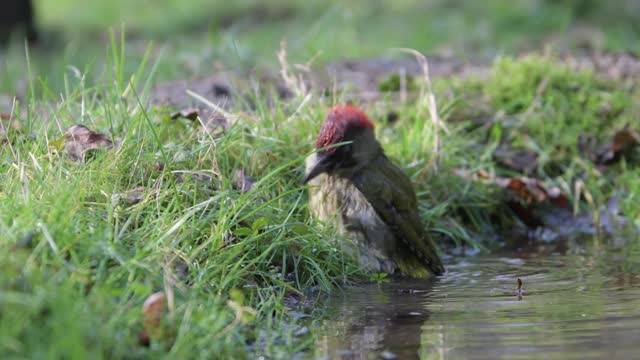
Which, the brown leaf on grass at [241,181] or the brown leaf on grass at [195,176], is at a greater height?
the brown leaf on grass at [195,176]

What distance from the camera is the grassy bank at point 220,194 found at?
11.5 feet

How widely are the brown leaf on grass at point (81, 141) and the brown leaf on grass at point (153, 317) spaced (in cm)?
155

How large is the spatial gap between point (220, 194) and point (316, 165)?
0.93m

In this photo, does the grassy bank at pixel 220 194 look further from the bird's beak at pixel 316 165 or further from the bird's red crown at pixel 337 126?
the bird's red crown at pixel 337 126

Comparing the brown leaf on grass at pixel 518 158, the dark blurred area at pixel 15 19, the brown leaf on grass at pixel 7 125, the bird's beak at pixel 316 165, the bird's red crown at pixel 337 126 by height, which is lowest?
the brown leaf on grass at pixel 518 158

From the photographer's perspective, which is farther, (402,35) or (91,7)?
(91,7)

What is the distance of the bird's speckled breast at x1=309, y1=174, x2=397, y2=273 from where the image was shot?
220 inches

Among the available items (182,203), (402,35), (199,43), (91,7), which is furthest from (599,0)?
(182,203)

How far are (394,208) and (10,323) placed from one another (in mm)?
2768

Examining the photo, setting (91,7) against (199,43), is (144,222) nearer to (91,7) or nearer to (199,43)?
(199,43)

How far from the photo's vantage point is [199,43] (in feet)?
42.4

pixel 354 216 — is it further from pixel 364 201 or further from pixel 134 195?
pixel 134 195

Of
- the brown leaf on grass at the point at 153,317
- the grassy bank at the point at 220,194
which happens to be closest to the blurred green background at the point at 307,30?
the grassy bank at the point at 220,194

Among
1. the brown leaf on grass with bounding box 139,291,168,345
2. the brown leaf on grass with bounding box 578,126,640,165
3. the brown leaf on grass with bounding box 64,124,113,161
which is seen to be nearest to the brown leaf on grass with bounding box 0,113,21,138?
the brown leaf on grass with bounding box 64,124,113,161
